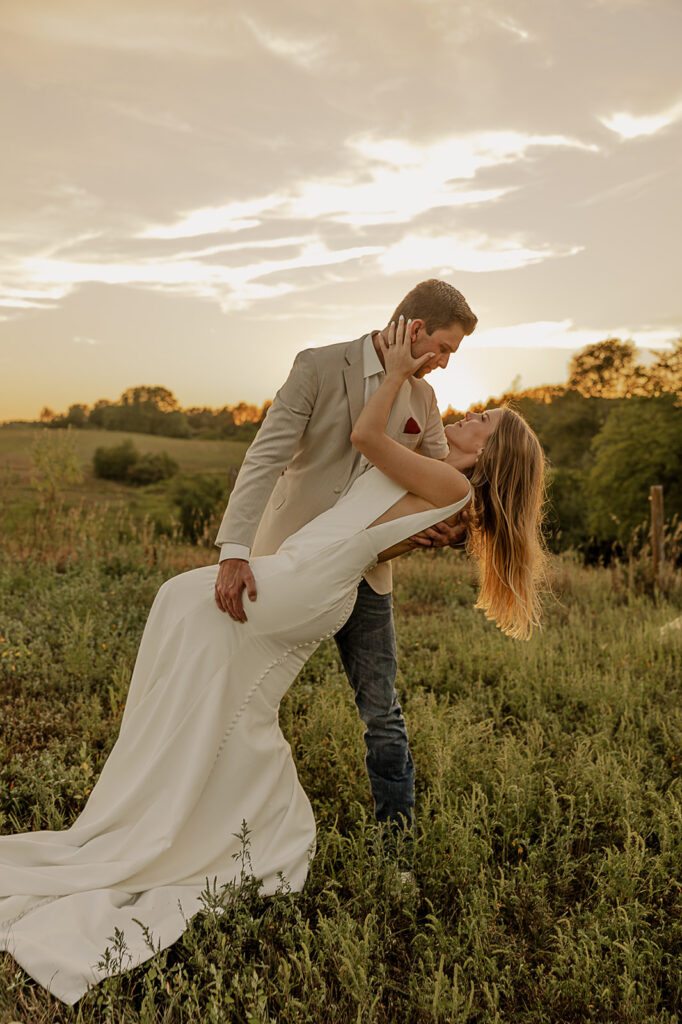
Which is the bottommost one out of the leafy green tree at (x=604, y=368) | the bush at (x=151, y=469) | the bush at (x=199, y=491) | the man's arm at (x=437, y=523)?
the bush at (x=199, y=491)

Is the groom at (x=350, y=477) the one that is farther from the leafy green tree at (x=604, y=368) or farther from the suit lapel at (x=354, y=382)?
the leafy green tree at (x=604, y=368)

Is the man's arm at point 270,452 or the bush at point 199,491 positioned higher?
the man's arm at point 270,452

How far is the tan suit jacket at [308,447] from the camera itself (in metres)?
2.71

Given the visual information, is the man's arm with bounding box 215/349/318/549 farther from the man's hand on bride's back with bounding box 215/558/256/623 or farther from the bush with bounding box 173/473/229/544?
the bush with bounding box 173/473/229/544

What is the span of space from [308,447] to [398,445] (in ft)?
1.41

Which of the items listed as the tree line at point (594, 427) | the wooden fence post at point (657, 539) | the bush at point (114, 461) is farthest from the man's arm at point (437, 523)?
the bush at point (114, 461)

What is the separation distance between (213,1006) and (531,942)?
1.24 meters

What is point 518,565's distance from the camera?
312cm

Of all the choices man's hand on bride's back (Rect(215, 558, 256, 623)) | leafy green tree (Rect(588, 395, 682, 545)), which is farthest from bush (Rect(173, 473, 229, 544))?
man's hand on bride's back (Rect(215, 558, 256, 623))

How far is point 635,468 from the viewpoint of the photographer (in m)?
24.6

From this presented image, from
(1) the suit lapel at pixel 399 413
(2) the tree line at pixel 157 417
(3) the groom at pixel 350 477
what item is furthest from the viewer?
(2) the tree line at pixel 157 417

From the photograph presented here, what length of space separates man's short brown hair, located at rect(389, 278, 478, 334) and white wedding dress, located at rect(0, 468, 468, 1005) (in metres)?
0.66

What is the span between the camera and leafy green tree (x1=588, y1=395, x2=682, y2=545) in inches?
942

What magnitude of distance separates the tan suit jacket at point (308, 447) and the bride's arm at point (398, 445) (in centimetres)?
16
